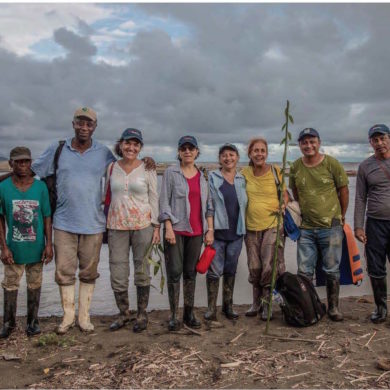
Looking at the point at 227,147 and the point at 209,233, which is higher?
the point at 227,147

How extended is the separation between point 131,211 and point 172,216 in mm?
505

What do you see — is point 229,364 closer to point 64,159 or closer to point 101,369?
point 101,369

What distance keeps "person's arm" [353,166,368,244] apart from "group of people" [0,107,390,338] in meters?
0.02

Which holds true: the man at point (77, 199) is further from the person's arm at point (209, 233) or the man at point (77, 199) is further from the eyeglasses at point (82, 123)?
the person's arm at point (209, 233)

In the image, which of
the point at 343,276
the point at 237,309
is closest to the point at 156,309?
the point at 237,309

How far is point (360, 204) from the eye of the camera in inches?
222

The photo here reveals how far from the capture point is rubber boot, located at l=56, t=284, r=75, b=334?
203 inches

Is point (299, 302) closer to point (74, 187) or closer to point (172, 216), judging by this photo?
point (172, 216)

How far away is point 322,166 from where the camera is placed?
5.45 metres

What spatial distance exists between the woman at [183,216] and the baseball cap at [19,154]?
5.44ft

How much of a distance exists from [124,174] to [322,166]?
2.60 meters

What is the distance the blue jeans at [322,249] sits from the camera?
5.48 meters

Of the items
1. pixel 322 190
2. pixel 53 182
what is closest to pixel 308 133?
pixel 322 190

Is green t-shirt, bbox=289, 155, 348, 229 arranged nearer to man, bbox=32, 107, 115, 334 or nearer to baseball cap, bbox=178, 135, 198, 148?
baseball cap, bbox=178, 135, 198, 148
